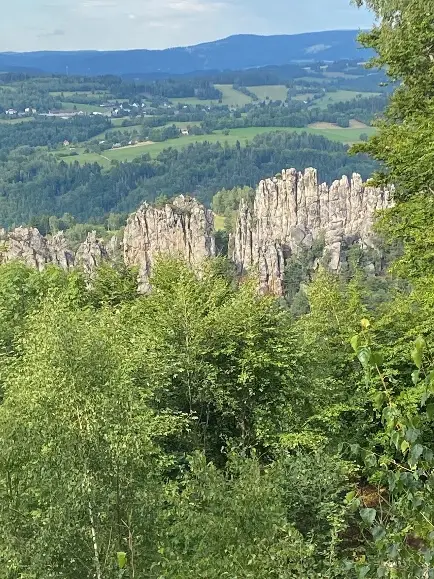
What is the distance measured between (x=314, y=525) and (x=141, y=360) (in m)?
6.31

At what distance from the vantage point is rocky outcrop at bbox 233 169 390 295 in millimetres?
108875

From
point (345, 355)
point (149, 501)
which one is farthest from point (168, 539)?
point (345, 355)

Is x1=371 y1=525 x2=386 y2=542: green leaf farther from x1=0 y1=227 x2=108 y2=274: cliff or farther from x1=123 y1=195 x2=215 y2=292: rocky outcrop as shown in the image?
x1=123 y1=195 x2=215 y2=292: rocky outcrop

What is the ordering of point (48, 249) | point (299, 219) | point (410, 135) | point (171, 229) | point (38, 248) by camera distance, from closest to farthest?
point (410, 135)
point (38, 248)
point (48, 249)
point (171, 229)
point (299, 219)

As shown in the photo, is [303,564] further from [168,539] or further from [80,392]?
[80,392]

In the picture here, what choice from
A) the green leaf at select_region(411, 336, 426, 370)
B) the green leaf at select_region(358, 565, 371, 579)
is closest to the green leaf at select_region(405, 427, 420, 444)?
the green leaf at select_region(411, 336, 426, 370)

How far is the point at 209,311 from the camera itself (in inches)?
886

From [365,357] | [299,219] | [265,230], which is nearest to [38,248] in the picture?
[265,230]

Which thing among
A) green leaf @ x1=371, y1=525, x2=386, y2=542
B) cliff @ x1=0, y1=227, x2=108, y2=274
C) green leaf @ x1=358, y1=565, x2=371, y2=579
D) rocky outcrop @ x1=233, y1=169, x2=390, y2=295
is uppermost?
green leaf @ x1=371, y1=525, x2=386, y2=542

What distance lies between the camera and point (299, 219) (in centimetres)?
12725

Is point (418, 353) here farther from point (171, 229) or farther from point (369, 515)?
point (171, 229)

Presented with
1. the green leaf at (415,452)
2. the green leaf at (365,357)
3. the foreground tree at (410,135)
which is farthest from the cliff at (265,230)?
the green leaf at (415,452)

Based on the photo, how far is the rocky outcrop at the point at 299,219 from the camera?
10888 centimetres

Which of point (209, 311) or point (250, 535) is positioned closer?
point (250, 535)
